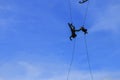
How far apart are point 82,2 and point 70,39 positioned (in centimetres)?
575

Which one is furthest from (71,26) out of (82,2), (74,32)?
(82,2)

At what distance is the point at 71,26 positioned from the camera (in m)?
41.0

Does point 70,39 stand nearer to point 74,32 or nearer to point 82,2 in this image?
point 74,32

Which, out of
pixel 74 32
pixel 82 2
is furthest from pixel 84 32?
pixel 82 2

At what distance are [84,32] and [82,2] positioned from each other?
4.38 metres

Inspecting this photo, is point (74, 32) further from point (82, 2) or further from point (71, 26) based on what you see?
point (82, 2)

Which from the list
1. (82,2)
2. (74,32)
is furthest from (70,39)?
(82,2)

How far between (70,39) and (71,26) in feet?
7.73

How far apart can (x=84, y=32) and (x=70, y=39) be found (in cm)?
238

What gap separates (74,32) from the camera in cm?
4025

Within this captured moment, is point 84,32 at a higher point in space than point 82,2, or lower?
lower

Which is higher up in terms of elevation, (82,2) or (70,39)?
(82,2)

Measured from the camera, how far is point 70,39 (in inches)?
1565

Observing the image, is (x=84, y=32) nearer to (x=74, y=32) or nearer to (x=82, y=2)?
(x=74, y=32)
